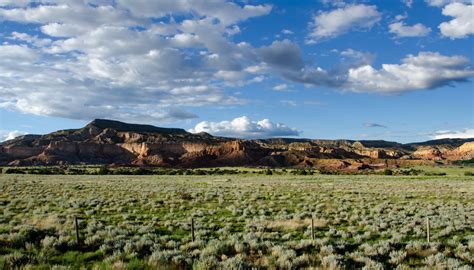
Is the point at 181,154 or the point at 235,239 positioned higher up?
the point at 181,154

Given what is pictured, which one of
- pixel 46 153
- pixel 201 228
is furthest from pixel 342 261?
pixel 46 153

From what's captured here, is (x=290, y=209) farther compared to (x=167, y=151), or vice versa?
(x=167, y=151)

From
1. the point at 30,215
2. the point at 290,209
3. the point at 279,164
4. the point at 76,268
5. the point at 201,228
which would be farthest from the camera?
the point at 279,164

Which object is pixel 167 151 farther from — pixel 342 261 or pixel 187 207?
pixel 342 261

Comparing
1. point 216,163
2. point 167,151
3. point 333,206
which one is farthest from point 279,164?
point 333,206

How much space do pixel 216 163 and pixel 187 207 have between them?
5123 inches

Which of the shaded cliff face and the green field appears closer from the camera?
the green field

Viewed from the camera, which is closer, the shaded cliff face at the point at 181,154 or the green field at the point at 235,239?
the green field at the point at 235,239

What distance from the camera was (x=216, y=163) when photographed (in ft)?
509

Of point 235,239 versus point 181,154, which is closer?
point 235,239

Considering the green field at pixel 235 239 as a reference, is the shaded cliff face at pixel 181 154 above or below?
above

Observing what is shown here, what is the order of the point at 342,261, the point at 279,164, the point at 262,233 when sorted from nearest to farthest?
the point at 342,261
the point at 262,233
the point at 279,164

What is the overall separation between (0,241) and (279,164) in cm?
14198

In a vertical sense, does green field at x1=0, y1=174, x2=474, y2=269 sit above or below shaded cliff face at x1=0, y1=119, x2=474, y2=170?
below
